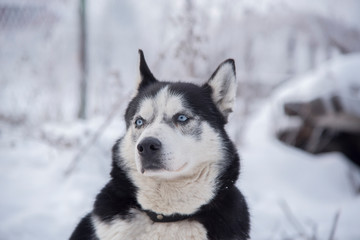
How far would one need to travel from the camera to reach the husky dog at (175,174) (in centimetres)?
186

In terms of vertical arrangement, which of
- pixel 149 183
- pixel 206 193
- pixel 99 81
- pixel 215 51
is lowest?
pixel 206 193

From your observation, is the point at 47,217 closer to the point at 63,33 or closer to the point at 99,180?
the point at 99,180

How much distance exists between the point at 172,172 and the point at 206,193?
0.92ft

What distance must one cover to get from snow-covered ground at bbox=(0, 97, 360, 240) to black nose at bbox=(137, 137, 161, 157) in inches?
39.2

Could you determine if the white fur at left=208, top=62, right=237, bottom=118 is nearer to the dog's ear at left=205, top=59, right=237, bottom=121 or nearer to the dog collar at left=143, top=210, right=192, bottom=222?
the dog's ear at left=205, top=59, right=237, bottom=121

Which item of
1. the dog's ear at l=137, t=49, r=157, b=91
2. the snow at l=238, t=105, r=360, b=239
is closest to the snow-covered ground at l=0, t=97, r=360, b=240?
the snow at l=238, t=105, r=360, b=239

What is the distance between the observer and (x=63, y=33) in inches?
204

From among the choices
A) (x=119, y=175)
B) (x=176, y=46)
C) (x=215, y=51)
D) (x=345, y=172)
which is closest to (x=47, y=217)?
(x=119, y=175)

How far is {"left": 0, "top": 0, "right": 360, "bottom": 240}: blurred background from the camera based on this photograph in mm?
3787

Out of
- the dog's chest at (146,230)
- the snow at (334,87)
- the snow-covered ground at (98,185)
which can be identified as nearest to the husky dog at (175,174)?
the dog's chest at (146,230)

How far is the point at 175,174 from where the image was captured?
1.96m

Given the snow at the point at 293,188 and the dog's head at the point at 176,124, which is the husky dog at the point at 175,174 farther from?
the snow at the point at 293,188

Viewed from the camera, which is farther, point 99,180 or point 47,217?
point 99,180

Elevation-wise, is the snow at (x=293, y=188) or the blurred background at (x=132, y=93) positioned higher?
the blurred background at (x=132, y=93)
